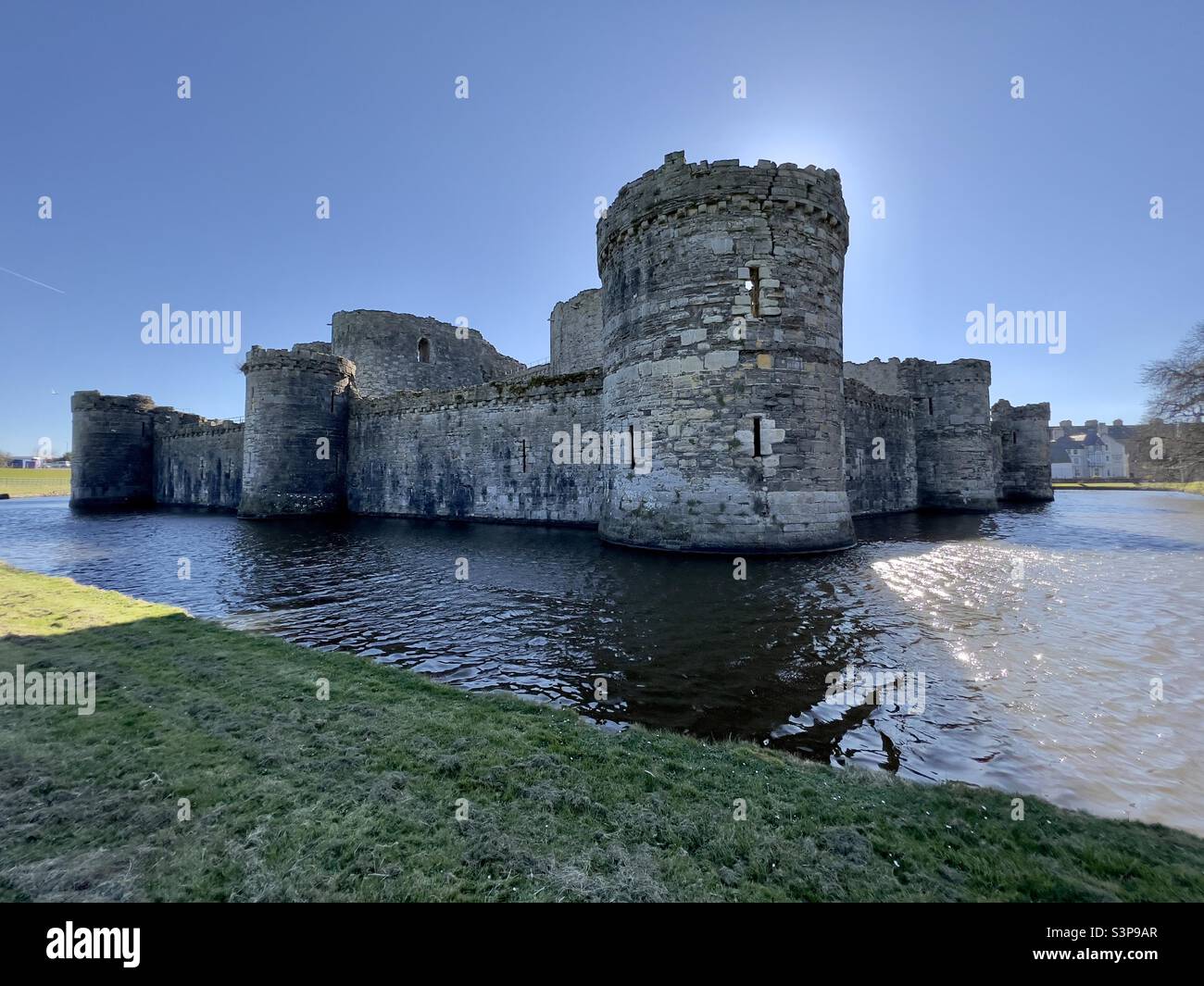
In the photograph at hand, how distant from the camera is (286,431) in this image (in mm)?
23609

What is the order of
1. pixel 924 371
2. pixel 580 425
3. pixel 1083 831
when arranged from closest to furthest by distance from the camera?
pixel 1083 831 < pixel 580 425 < pixel 924 371

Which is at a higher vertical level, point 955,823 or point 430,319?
point 430,319

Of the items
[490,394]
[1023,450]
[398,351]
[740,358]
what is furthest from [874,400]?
[398,351]

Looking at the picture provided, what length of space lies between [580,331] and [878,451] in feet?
51.0

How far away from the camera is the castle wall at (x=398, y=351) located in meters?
31.9

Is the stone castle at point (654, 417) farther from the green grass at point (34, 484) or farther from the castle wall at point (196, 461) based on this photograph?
the green grass at point (34, 484)

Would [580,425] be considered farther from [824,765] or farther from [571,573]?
[824,765]

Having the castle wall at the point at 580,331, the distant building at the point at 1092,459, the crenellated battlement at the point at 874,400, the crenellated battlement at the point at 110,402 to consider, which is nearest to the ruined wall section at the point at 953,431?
the crenellated battlement at the point at 874,400

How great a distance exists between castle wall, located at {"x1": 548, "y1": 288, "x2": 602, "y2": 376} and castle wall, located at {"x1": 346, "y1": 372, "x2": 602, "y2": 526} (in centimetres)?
632

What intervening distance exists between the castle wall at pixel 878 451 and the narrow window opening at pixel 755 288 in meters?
9.69

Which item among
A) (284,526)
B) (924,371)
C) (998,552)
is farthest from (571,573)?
(924,371)

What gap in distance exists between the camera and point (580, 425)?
59.5ft

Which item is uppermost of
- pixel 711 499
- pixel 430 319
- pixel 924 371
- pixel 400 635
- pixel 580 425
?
pixel 430 319

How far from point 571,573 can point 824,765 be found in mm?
7271
